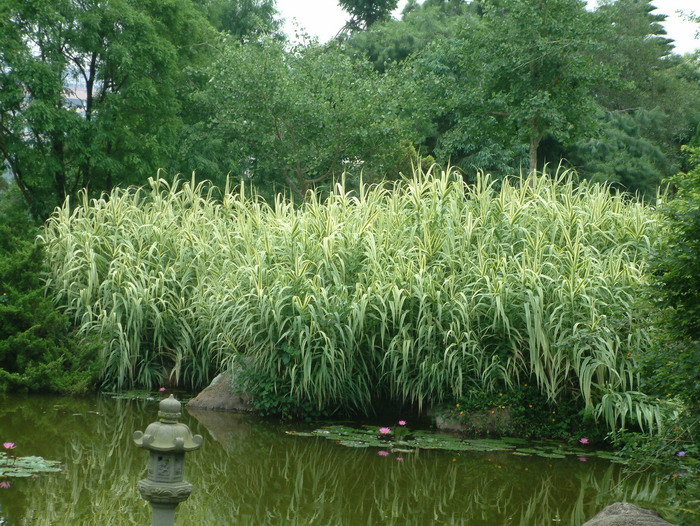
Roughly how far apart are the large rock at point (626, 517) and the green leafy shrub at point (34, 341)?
15.2 feet

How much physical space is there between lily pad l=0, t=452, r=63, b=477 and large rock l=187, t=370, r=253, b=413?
1952 mm

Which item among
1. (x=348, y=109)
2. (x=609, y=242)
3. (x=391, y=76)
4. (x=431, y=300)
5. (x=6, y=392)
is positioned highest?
(x=391, y=76)

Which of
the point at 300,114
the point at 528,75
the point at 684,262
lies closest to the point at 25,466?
the point at 684,262

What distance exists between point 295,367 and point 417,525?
2138 mm

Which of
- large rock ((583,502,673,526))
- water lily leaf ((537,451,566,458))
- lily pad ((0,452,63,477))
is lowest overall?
lily pad ((0,452,63,477))

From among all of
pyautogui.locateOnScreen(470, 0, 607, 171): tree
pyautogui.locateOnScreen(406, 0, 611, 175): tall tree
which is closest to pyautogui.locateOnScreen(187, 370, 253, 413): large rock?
pyautogui.locateOnScreen(406, 0, 611, 175): tall tree

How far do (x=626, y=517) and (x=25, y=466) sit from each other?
10.7 ft

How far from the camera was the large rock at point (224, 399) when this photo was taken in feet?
22.2

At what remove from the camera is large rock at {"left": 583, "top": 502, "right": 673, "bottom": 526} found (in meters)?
3.44

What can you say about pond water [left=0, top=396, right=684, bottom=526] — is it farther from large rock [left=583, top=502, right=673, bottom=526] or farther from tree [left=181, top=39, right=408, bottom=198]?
tree [left=181, top=39, right=408, bottom=198]

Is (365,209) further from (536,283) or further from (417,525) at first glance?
(417,525)

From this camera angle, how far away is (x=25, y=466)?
4699 millimetres

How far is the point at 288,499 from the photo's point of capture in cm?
459

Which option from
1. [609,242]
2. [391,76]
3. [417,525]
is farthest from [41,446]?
[391,76]
